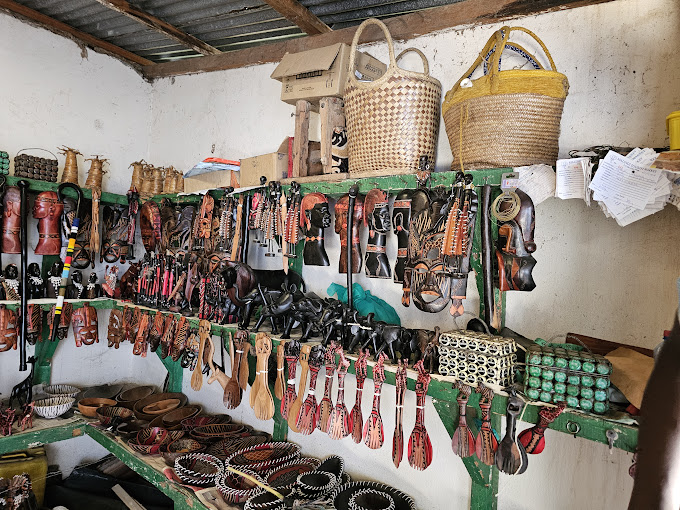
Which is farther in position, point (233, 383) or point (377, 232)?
point (233, 383)

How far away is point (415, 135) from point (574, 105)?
762 mm

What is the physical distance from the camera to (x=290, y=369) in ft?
8.25

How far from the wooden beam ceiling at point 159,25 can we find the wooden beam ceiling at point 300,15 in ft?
3.59

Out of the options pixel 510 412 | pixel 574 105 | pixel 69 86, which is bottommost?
pixel 510 412

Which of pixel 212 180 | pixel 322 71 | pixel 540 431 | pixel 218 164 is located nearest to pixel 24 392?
pixel 212 180

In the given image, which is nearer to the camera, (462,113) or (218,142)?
(462,113)

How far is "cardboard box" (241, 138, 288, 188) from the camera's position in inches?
116

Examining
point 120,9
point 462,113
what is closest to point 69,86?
point 120,9

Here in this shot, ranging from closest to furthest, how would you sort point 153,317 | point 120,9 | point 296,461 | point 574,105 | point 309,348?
1. point 574,105
2. point 309,348
3. point 296,461
4. point 120,9
5. point 153,317

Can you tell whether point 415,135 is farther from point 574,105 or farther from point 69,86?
point 69,86

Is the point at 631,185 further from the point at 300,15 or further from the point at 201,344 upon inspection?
the point at 201,344

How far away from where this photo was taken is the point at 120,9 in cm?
330

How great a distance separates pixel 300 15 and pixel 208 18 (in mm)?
871

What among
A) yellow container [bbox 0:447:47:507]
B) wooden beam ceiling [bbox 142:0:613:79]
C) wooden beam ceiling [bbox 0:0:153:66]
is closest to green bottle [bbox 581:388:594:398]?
wooden beam ceiling [bbox 142:0:613:79]
